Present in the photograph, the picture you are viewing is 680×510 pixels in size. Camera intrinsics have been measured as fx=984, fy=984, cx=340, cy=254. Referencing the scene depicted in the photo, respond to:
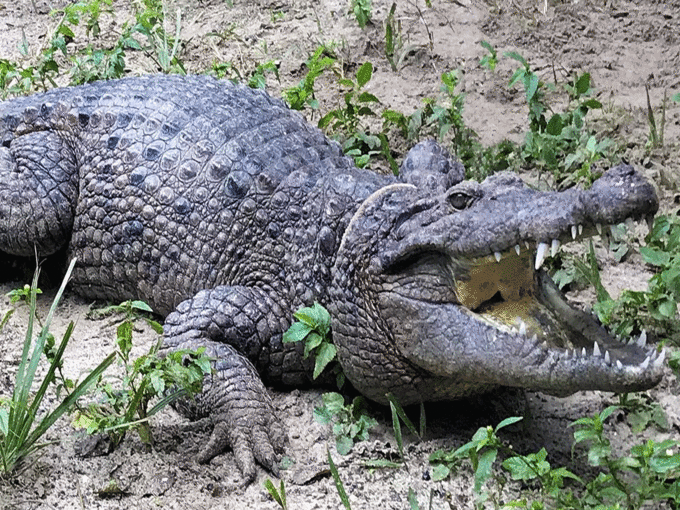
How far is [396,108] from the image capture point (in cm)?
623

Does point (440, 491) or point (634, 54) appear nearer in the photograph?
point (440, 491)

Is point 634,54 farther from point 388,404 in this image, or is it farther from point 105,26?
point 105,26

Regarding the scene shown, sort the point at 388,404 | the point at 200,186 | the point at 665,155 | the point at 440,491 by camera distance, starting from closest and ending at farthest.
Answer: the point at 440,491
the point at 388,404
the point at 200,186
the point at 665,155

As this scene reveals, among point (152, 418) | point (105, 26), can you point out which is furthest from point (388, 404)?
point (105, 26)

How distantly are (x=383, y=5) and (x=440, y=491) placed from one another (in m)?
4.52

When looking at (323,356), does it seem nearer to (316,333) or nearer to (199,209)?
(316,333)

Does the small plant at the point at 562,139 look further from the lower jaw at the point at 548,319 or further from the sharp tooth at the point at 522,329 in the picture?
the sharp tooth at the point at 522,329

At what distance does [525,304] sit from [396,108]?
8.83 feet

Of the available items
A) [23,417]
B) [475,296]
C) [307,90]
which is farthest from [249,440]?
[307,90]

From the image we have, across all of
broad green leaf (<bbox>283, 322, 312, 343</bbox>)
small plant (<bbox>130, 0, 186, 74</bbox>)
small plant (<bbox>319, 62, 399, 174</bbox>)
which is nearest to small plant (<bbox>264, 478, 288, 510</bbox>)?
broad green leaf (<bbox>283, 322, 312, 343</bbox>)

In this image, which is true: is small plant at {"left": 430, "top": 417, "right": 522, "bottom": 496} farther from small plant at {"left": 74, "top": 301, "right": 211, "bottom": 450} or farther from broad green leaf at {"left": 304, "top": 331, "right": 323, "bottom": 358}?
small plant at {"left": 74, "top": 301, "right": 211, "bottom": 450}

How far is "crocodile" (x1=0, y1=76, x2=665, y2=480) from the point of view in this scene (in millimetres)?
3523

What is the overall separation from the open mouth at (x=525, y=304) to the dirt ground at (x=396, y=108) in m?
0.49

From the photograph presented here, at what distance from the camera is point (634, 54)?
6.37 m
